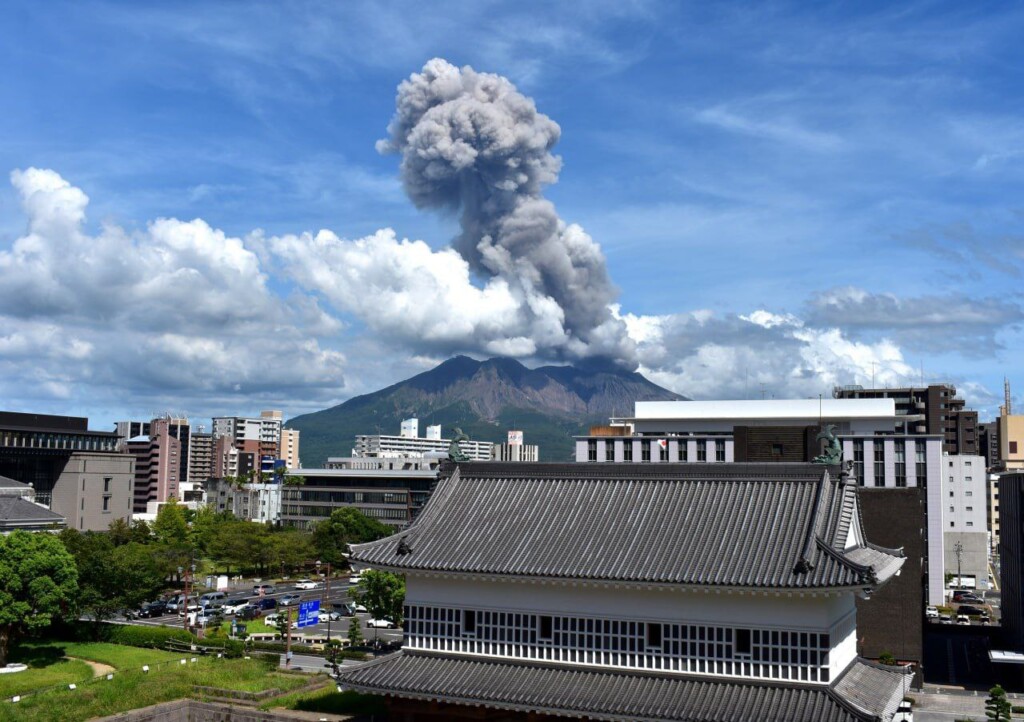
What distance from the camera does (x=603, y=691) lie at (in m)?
29.5

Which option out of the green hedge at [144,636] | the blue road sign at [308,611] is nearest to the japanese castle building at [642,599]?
the blue road sign at [308,611]

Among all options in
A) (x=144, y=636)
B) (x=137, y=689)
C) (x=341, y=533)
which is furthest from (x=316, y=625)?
(x=341, y=533)

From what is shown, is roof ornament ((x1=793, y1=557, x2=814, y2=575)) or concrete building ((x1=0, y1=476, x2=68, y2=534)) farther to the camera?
concrete building ((x1=0, y1=476, x2=68, y2=534))

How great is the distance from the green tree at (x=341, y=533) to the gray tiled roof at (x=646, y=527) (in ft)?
→ 286

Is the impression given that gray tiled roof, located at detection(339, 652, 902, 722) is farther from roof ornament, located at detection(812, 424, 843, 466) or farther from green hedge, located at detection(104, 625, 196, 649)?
green hedge, located at detection(104, 625, 196, 649)

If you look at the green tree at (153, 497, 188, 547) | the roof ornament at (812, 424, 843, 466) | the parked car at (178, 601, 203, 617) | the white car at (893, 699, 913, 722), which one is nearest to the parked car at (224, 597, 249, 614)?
the parked car at (178, 601, 203, 617)

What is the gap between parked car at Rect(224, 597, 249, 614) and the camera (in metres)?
86.4

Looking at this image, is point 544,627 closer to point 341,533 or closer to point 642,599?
point 642,599

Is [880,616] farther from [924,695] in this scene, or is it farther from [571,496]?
[571,496]

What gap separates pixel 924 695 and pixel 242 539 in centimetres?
8207

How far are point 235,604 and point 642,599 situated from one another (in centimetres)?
7141

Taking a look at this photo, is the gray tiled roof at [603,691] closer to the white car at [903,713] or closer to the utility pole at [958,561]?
the white car at [903,713]

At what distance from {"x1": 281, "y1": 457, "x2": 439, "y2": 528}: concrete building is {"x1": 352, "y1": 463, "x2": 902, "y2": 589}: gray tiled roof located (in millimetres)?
112958

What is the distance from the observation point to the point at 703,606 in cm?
2959
